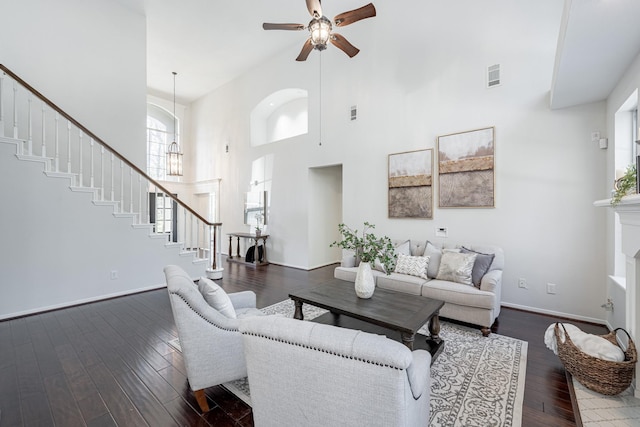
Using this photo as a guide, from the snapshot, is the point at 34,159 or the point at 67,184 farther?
the point at 67,184

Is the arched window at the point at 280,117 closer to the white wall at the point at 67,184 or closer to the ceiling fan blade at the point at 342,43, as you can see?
the white wall at the point at 67,184

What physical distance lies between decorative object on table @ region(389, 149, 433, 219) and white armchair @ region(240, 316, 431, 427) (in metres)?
3.60

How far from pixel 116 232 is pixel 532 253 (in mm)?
6092

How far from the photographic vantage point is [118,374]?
2.26 meters

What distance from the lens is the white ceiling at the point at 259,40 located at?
214 cm

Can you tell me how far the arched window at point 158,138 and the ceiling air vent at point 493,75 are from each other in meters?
9.12

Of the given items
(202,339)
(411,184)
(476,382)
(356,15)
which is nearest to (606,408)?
(476,382)

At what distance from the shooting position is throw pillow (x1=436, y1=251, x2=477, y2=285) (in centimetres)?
330

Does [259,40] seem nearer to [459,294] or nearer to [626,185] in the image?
[459,294]

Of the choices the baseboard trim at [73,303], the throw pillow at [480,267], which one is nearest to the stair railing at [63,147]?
the baseboard trim at [73,303]

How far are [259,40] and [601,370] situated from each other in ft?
24.2

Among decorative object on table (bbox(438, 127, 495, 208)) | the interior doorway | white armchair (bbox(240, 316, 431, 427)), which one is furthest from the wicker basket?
the interior doorway

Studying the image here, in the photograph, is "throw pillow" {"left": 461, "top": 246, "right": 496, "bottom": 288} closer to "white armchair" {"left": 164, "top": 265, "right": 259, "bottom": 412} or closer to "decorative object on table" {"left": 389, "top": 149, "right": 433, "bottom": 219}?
"decorative object on table" {"left": 389, "top": 149, "right": 433, "bottom": 219}

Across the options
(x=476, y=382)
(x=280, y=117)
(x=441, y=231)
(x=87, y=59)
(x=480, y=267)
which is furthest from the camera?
(x=280, y=117)
